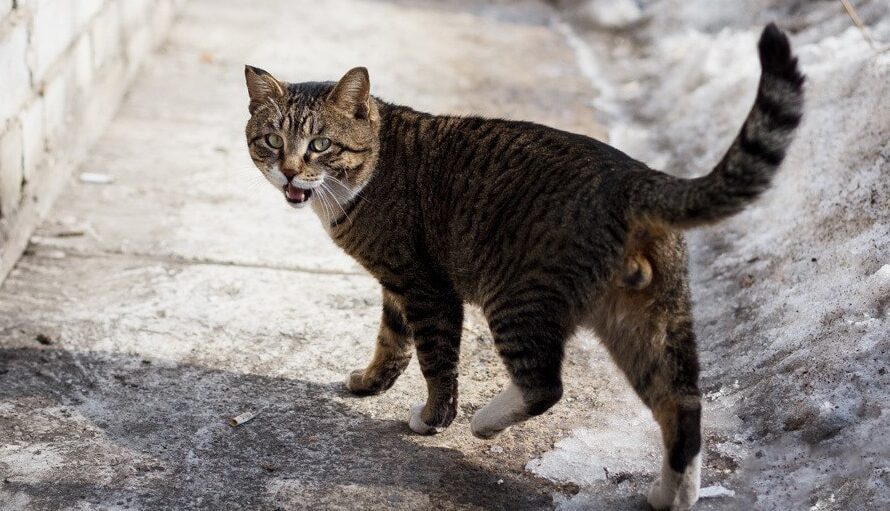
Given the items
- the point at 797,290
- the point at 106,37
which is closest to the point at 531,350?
the point at 797,290

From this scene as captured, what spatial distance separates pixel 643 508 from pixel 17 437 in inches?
88.3

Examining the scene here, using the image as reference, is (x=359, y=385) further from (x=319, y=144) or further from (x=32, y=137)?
(x=32, y=137)

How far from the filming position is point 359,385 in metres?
4.31

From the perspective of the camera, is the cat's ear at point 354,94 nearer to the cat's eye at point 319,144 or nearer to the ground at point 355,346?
the cat's eye at point 319,144

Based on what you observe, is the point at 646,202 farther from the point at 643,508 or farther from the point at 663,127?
the point at 663,127

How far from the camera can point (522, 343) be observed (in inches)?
141

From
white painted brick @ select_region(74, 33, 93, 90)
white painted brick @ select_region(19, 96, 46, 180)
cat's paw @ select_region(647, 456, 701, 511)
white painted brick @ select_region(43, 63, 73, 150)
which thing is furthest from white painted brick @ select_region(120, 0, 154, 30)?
cat's paw @ select_region(647, 456, 701, 511)

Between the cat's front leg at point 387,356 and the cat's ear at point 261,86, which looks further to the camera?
the cat's front leg at point 387,356

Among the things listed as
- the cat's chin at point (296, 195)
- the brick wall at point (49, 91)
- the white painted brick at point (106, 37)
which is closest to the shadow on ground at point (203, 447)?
the cat's chin at point (296, 195)

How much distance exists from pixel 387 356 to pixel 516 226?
3.11ft

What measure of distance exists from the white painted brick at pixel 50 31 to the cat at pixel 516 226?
189 cm

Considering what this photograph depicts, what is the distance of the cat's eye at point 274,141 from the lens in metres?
4.12

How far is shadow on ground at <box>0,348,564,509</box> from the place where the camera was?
3.62m

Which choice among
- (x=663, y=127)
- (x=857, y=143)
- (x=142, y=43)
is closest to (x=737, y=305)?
(x=857, y=143)
